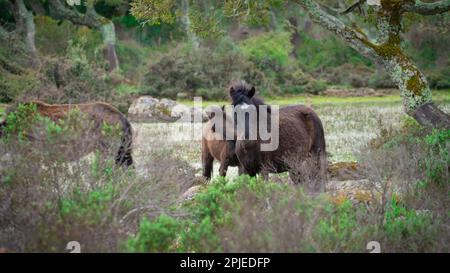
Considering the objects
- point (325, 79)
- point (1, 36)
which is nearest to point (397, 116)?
point (325, 79)

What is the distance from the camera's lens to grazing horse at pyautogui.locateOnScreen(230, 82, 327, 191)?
10461 mm

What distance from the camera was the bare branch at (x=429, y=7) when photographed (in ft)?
44.5

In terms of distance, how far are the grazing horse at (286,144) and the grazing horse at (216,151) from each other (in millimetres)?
450

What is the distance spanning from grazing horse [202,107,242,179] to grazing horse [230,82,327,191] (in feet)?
1.48

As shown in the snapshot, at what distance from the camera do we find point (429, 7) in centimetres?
1362

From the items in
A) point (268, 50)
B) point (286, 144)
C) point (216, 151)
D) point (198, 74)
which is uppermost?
point (286, 144)

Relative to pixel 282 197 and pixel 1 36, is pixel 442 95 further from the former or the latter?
pixel 282 197

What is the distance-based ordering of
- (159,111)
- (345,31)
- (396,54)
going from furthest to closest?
1. (159,111)
2. (345,31)
3. (396,54)

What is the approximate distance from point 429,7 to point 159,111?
46.3 ft

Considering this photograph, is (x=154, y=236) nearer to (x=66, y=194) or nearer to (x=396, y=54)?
(x=66, y=194)

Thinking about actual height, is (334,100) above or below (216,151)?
below

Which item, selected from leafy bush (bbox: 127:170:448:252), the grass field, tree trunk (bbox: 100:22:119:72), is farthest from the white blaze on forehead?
tree trunk (bbox: 100:22:119:72)

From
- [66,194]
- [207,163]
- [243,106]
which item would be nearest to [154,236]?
[66,194]
